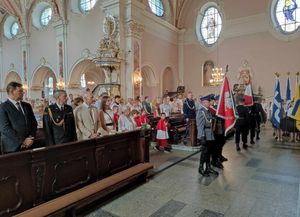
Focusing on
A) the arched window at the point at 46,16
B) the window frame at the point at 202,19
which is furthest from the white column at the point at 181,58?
the arched window at the point at 46,16

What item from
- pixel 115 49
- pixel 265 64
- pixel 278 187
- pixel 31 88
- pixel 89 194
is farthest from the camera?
pixel 31 88

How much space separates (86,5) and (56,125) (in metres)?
12.4

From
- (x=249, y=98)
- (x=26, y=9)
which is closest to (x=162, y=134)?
(x=249, y=98)

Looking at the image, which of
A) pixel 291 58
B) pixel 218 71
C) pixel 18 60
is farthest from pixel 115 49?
pixel 18 60

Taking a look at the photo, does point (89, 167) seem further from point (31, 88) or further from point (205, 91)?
point (31, 88)

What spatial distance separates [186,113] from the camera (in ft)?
23.5

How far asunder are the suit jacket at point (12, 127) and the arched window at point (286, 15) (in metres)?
14.3

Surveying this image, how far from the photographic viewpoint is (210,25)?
15.4 metres

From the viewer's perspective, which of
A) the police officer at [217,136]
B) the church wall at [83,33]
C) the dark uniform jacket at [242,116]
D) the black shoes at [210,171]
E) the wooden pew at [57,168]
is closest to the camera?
the wooden pew at [57,168]

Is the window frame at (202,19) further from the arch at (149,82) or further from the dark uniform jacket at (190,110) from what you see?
the dark uniform jacket at (190,110)

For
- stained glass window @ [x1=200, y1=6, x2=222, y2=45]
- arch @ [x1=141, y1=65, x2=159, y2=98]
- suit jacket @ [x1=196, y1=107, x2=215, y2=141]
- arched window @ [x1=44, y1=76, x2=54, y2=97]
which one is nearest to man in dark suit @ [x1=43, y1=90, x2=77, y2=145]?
suit jacket @ [x1=196, y1=107, x2=215, y2=141]

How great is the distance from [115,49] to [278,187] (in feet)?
31.0

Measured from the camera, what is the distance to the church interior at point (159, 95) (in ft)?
9.78

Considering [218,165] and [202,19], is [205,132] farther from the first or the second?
[202,19]
